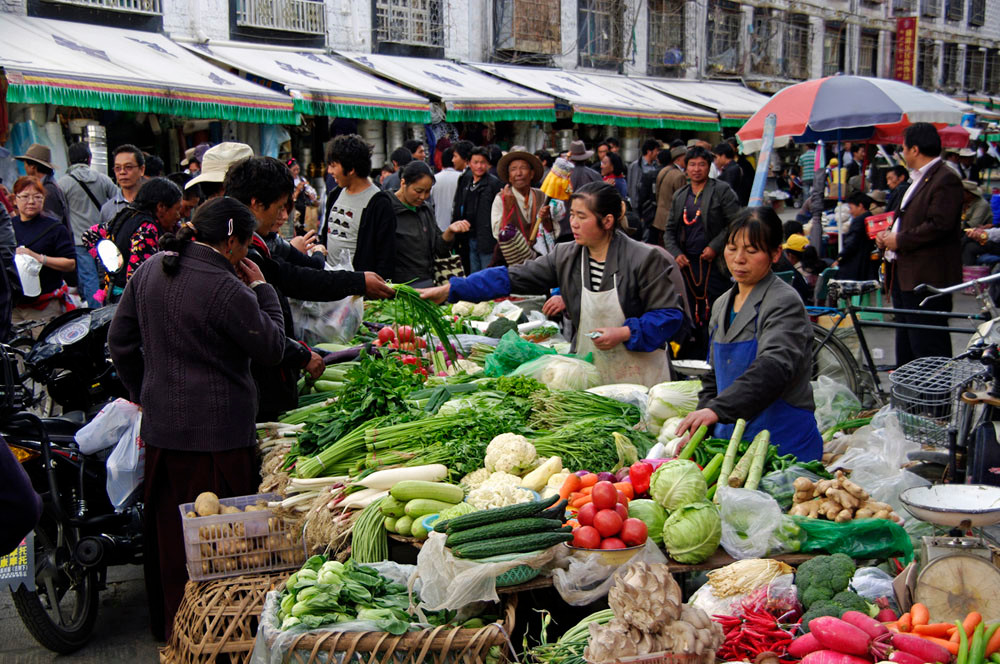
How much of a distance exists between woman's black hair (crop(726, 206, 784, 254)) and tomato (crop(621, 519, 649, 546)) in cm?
133

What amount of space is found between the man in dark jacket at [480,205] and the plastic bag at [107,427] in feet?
18.0

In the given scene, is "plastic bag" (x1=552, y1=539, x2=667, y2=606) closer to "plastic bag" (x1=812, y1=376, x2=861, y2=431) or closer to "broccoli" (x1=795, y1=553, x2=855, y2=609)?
"broccoli" (x1=795, y1=553, x2=855, y2=609)

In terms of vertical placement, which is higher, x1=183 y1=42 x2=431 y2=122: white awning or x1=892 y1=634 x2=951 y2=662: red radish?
x1=183 y1=42 x2=431 y2=122: white awning

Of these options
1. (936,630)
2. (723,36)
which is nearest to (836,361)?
(936,630)

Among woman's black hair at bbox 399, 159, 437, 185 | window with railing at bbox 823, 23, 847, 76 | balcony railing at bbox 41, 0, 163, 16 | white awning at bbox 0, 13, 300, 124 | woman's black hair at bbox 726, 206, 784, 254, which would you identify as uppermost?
window with railing at bbox 823, 23, 847, 76

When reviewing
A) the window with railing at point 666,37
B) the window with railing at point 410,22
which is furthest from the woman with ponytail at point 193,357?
the window with railing at point 666,37

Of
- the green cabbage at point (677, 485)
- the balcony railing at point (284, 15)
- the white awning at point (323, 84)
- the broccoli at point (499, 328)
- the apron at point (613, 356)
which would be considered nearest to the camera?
the green cabbage at point (677, 485)

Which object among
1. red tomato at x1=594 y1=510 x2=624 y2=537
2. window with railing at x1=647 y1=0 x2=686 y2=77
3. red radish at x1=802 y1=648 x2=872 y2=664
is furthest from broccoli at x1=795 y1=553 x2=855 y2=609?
window with railing at x1=647 y1=0 x2=686 y2=77

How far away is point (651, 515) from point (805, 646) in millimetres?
825

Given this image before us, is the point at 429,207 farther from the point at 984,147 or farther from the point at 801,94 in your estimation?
the point at 984,147

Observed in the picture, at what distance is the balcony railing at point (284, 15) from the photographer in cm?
1670

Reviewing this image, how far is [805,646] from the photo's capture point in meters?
2.70

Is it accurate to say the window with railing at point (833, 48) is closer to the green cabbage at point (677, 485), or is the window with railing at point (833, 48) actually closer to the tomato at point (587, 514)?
the green cabbage at point (677, 485)

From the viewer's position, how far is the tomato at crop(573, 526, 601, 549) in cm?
320
